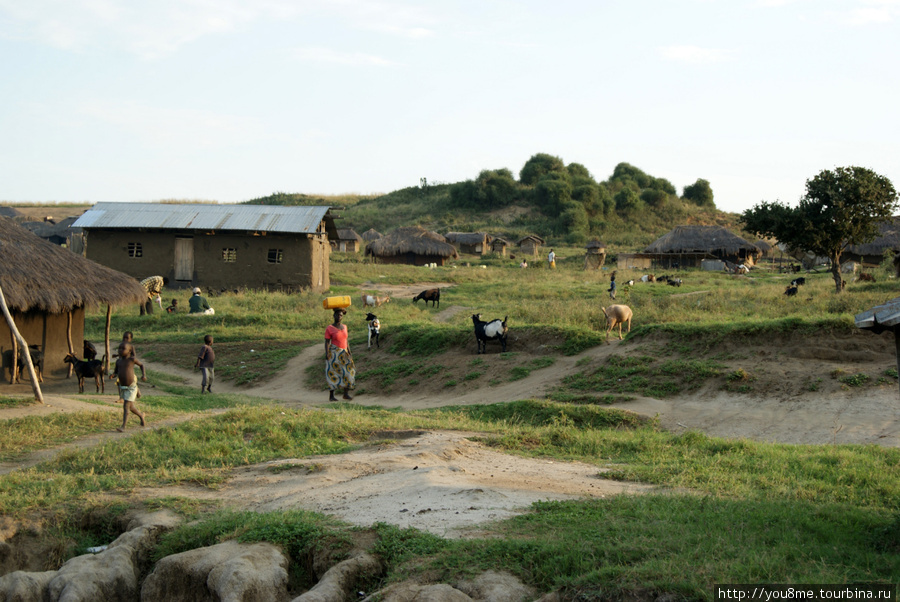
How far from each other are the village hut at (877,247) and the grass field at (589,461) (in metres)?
22.6

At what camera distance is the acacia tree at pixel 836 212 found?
22234 mm

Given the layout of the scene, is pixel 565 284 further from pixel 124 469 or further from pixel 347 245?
pixel 347 245

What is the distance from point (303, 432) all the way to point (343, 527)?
4.13m

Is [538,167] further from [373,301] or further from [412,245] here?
[373,301]

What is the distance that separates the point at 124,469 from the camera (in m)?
8.20

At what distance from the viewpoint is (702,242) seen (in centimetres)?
4334

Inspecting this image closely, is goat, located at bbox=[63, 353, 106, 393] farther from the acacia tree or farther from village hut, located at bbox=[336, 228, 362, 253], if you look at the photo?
village hut, located at bbox=[336, 228, 362, 253]

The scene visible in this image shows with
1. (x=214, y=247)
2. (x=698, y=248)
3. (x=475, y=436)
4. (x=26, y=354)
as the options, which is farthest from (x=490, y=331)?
(x=698, y=248)

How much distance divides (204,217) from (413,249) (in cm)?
1675

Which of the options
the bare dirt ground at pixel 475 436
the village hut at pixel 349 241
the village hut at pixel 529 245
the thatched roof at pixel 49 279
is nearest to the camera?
the bare dirt ground at pixel 475 436

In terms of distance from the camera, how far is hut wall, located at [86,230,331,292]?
96.7 ft

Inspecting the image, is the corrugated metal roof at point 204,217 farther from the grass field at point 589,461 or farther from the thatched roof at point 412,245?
the thatched roof at point 412,245

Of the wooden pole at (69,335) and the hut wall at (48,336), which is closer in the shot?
the hut wall at (48,336)

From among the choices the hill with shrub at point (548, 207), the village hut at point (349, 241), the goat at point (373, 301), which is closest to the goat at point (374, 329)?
the goat at point (373, 301)
